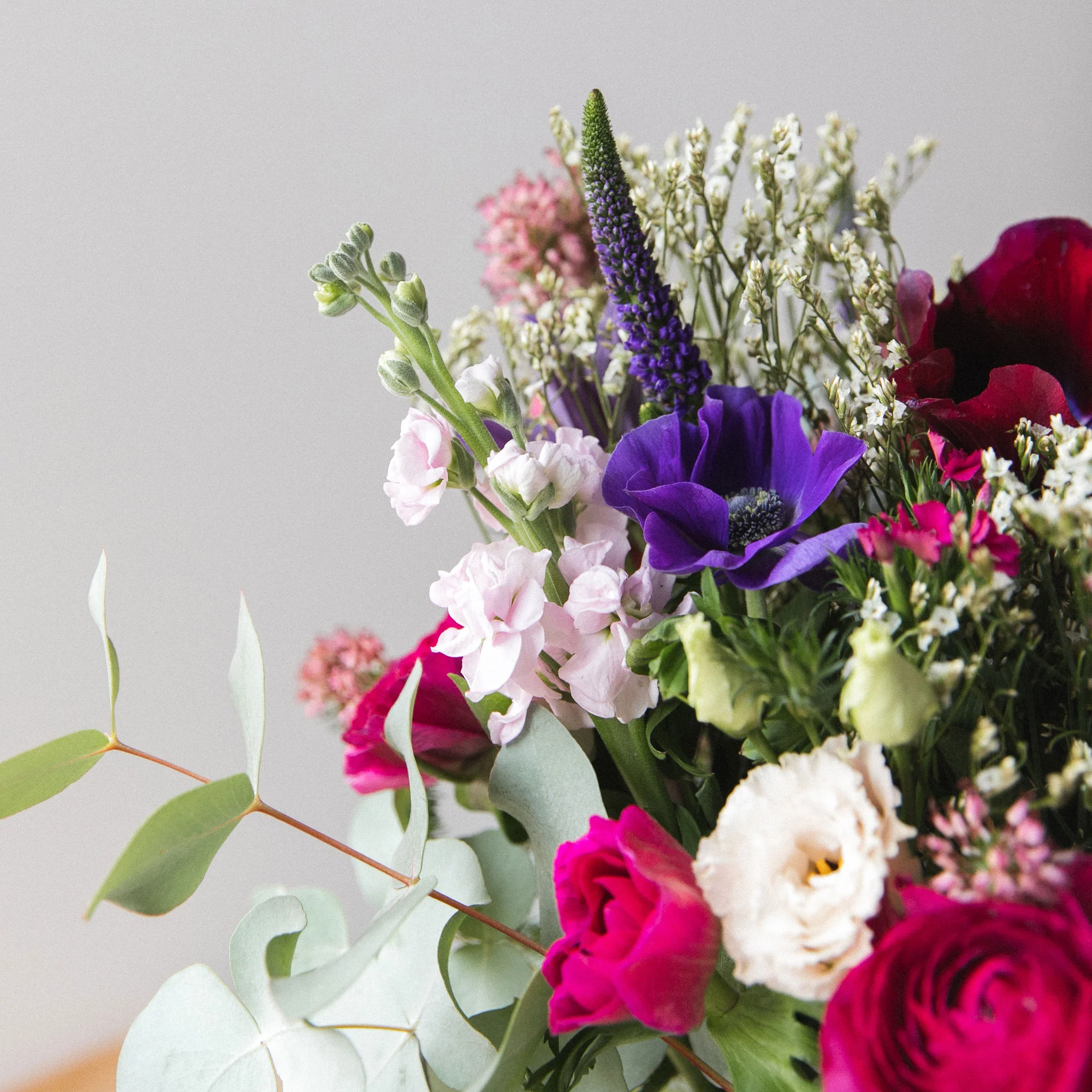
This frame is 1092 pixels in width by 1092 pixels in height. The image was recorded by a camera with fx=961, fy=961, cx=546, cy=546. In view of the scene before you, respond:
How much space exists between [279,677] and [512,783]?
1.70 ft

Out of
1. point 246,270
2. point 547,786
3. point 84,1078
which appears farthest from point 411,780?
point 84,1078

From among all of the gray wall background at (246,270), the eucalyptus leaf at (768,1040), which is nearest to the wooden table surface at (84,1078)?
the gray wall background at (246,270)

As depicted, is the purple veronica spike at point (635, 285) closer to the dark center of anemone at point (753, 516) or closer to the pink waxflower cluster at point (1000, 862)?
A: the dark center of anemone at point (753, 516)

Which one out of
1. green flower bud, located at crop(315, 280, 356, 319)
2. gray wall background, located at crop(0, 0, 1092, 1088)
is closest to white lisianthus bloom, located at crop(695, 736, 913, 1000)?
green flower bud, located at crop(315, 280, 356, 319)

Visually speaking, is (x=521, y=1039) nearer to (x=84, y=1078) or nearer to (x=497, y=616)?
(x=497, y=616)

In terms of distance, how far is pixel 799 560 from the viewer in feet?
1.09

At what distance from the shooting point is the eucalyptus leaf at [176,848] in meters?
0.33

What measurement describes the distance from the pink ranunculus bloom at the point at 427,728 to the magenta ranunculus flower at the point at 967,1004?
214mm

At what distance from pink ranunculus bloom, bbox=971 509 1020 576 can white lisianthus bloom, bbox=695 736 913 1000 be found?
66 mm

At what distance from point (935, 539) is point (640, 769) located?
155 millimetres

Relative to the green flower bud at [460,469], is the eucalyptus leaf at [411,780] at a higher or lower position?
lower

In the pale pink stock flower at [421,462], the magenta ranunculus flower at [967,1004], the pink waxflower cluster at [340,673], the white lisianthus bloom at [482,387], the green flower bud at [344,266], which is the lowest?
the magenta ranunculus flower at [967,1004]

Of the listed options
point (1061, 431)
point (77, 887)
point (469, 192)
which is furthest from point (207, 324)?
point (1061, 431)

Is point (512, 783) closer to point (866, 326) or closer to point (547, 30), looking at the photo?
point (866, 326)
